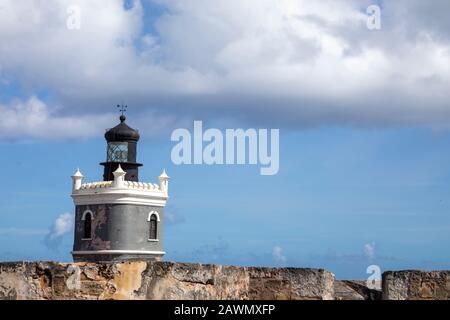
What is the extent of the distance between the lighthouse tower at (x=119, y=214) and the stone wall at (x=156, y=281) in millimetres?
34375

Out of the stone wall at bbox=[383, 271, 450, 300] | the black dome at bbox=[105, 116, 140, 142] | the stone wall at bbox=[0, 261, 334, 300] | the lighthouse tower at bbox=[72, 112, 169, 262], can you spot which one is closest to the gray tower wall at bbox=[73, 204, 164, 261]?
the lighthouse tower at bbox=[72, 112, 169, 262]

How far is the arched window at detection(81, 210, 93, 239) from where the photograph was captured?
4278cm

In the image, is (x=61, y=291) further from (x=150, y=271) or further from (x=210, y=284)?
(x=210, y=284)

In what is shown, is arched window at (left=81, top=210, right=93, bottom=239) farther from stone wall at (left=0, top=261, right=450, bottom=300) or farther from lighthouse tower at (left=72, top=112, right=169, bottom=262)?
stone wall at (left=0, top=261, right=450, bottom=300)

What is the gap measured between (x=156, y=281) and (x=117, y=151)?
1492 inches

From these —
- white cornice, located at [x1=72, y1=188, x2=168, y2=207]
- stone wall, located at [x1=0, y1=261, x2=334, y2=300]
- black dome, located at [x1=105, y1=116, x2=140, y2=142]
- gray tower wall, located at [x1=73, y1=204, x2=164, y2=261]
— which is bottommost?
stone wall, located at [x1=0, y1=261, x2=334, y2=300]

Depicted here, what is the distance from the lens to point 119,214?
42.2m

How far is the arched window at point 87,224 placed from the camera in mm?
42781

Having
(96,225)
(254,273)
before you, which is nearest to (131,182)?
(96,225)

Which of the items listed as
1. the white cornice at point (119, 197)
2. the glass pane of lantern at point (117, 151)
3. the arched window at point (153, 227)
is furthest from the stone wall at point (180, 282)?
the glass pane of lantern at point (117, 151)

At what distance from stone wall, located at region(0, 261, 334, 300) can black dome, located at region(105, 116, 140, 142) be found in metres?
37.3
